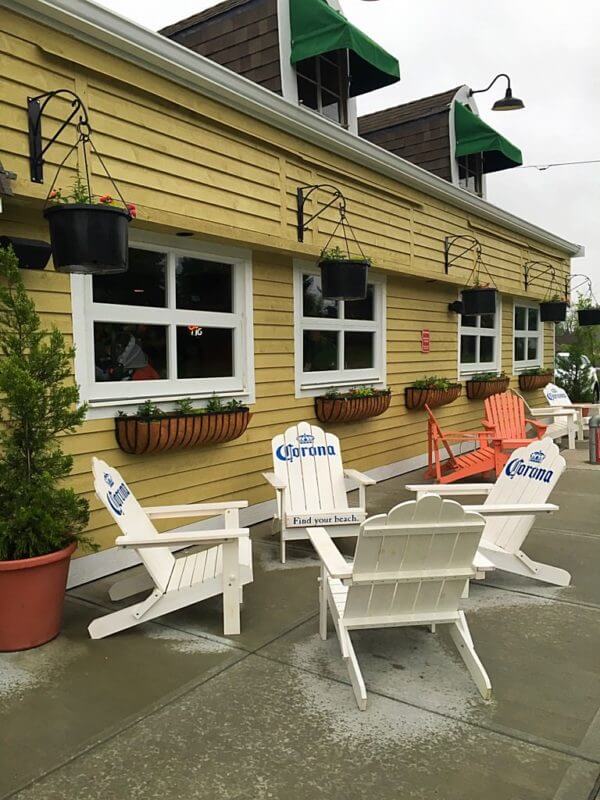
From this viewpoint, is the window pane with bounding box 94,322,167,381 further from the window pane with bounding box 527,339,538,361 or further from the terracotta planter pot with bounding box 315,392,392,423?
the window pane with bounding box 527,339,538,361

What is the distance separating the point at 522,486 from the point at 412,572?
165cm

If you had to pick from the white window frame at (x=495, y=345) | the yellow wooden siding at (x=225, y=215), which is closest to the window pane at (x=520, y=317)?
the white window frame at (x=495, y=345)

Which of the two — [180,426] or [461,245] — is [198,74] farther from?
[461,245]

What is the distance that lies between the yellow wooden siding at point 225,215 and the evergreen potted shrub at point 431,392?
11 centimetres

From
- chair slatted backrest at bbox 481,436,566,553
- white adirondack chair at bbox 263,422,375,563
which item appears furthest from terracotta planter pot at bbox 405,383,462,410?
chair slatted backrest at bbox 481,436,566,553

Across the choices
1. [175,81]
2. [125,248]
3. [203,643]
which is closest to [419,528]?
[203,643]

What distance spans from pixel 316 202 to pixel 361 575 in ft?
13.2

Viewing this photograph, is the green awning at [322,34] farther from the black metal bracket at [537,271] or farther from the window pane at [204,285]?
the black metal bracket at [537,271]

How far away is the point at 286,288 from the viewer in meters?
5.72

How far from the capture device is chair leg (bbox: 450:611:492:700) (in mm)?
2652

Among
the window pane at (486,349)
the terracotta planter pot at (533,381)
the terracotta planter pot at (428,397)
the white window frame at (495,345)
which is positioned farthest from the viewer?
the terracotta planter pot at (533,381)

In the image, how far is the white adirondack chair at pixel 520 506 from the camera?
151 inches

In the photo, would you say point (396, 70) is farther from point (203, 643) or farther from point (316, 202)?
point (203, 643)

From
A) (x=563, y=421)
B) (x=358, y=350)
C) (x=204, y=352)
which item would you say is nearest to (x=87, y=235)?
(x=204, y=352)
